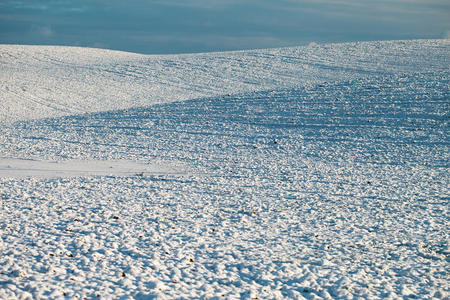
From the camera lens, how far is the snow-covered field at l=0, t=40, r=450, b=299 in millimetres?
5371

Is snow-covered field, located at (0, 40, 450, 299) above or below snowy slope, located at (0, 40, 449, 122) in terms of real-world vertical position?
below

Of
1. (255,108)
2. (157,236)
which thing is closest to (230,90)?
(255,108)

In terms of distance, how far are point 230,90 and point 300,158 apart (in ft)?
54.6

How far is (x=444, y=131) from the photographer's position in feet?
52.8

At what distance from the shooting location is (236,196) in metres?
9.62

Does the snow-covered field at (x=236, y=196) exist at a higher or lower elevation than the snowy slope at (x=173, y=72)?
lower

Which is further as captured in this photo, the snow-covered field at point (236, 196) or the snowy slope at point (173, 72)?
the snowy slope at point (173, 72)

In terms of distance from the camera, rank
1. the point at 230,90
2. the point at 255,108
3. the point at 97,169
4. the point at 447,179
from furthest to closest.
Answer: the point at 230,90 → the point at 255,108 → the point at 97,169 → the point at 447,179

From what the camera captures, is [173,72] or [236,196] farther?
[173,72]

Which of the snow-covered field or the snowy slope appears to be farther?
the snowy slope

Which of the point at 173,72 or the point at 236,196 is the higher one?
the point at 173,72

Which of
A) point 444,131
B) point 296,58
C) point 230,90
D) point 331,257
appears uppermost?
point 296,58

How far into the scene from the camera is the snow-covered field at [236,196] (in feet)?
17.6

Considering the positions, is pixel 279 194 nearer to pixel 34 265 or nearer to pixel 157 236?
pixel 157 236
